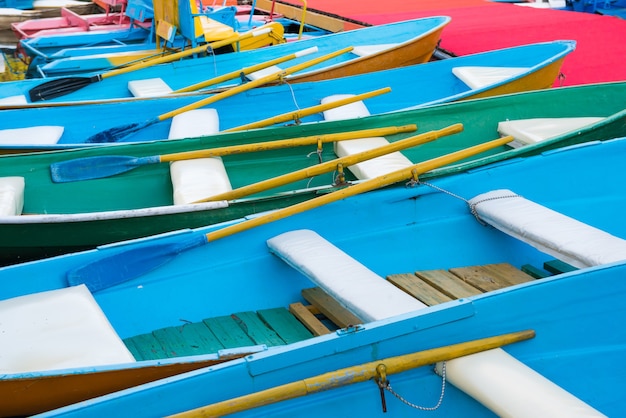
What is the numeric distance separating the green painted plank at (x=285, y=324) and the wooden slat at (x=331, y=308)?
0.13m

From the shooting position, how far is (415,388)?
111 inches

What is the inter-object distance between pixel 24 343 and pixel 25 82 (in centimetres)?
483

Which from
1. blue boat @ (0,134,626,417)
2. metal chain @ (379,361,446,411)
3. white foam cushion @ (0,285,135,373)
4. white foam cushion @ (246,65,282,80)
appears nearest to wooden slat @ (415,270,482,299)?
blue boat @ (0,134,626,417)

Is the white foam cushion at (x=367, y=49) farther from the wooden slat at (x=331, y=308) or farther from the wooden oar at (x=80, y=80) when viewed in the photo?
the wooden slat at (x=331, y=308)

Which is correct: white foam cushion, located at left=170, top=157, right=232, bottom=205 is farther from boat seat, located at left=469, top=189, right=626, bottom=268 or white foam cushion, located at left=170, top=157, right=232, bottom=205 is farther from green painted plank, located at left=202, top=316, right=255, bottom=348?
boat seat, located at left=469, top=189, right=626, bottom=268

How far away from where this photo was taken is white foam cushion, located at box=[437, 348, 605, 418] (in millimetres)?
2480

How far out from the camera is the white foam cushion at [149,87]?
715 cm

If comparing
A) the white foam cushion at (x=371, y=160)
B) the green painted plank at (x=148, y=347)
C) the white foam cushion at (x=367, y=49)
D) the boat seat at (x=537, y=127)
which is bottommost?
the green painted plank at (x=148, y=347)

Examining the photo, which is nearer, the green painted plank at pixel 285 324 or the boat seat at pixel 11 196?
the green painted plank at pixel 285 324

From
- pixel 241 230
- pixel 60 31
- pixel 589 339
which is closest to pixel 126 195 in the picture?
pixel 241 230

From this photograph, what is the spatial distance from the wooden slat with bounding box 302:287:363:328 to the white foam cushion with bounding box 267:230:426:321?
0.21 meters

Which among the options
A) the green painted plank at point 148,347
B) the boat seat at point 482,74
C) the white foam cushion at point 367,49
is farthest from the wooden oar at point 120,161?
the white foam cushion at point 367,49

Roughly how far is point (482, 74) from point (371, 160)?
7.38ft

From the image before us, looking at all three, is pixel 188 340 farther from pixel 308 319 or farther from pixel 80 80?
pixel 80 80
